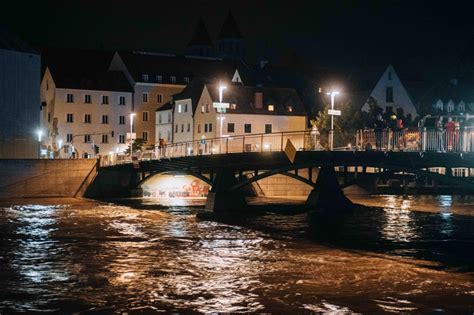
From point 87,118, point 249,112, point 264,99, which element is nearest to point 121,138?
point 87,118

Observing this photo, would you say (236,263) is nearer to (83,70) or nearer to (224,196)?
(224,196)

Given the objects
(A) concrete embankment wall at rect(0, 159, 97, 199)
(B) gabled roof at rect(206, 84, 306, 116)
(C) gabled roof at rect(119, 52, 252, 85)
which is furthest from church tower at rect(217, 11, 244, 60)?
(A) concrete embankment wall at rect(0, 159, 97, 199)

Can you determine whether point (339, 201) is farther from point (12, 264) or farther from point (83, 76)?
point (83, 76)

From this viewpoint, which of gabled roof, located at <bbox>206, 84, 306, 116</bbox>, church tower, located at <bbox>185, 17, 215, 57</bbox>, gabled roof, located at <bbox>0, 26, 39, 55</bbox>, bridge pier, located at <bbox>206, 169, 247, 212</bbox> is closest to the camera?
bridge pier, located at <bbox>206, 169, 247, 212</bbox>

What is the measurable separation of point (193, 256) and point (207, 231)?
11.9 metres

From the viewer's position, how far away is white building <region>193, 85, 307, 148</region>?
11469cm

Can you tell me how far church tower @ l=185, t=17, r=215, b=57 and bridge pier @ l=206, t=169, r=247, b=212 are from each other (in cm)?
12043

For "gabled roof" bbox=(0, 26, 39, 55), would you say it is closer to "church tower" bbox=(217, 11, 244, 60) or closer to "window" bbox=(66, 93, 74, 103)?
"window" bbox=(66, 93, 74, 103)

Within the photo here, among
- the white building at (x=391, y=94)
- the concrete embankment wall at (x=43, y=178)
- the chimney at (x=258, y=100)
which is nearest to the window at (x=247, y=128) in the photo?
the chimney at (x=258, y=100)

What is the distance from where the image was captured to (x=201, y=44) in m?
188

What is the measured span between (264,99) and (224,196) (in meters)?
51.2

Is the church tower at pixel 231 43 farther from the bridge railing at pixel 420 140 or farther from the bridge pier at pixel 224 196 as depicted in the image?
the bridge railing at pixel 420 140

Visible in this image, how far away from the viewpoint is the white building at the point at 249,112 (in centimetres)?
11469

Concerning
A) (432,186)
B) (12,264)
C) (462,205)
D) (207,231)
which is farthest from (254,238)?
(432,186)
